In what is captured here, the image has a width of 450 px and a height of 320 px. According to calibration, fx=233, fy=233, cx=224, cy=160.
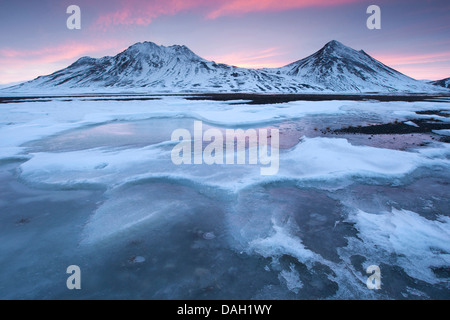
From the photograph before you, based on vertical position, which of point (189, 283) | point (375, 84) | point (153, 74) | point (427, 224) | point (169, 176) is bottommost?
point (189, 283)

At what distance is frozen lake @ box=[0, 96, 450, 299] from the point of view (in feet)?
10.1

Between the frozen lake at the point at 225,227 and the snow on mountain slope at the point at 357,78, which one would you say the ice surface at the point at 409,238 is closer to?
the frozen lake at the point at 225,227

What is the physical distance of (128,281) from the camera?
3.13 m

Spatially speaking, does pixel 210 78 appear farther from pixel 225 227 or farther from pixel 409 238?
pixel 409 238

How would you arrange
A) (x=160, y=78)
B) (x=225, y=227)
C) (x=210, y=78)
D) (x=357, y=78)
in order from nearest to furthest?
(x=225, y=227) < (x=210, y=78) < (x=160, y=78) < (x=357, y=78)

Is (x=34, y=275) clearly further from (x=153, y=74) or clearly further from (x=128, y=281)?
(x=153, y=74)

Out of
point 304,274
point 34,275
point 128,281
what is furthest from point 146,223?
point 304,274

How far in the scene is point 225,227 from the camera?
14.2ft

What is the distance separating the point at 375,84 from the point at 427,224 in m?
197

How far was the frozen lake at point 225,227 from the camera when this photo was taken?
3084 millimetres

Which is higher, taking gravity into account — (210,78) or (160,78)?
(160,78)

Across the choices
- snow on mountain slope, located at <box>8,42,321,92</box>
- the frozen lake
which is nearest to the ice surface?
the frozen lake

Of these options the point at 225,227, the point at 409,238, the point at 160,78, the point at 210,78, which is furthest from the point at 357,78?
the point at 225,227
